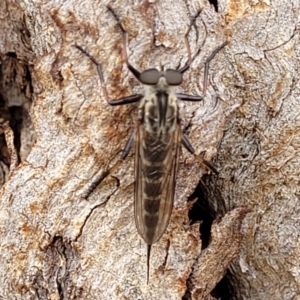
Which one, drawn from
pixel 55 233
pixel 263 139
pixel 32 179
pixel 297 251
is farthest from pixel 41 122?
pixel 297 251

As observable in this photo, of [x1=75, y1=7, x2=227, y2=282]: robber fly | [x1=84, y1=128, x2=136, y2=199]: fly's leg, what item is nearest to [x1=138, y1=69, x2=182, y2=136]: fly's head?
[x1=75, y1=7, x2=227, y2=282]: robber fly

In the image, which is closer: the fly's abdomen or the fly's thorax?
the fly's abdomen

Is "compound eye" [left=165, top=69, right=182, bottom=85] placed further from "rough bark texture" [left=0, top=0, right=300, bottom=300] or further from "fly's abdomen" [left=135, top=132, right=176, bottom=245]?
"fly's abdomen" [left=135, top=132, right=176, bottom=245]

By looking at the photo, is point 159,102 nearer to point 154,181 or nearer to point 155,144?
point 155,144

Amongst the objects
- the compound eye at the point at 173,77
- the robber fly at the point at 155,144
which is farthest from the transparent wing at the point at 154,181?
the compound eye at the point at 173,77

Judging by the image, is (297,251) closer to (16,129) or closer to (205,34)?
(205,34)

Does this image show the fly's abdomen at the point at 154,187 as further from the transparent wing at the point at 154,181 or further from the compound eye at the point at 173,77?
the compound eye at the point at 173,77
